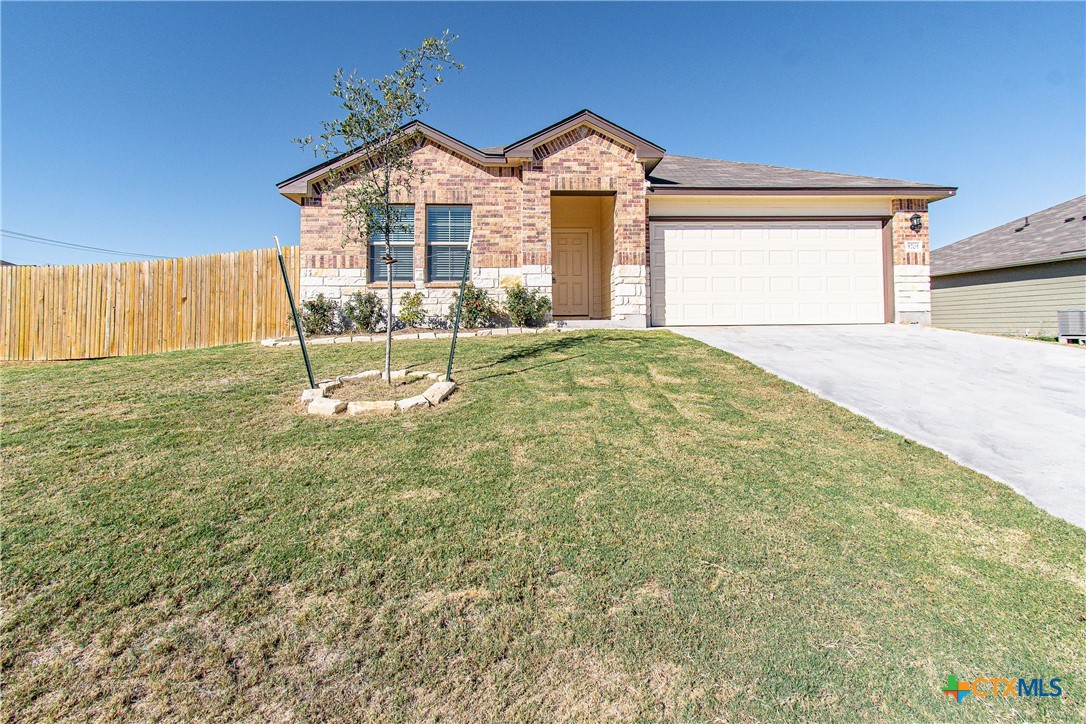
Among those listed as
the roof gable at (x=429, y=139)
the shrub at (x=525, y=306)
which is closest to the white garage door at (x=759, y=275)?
the shrub at (x=525, y=306)

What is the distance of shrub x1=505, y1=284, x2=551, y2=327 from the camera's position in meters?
11.1

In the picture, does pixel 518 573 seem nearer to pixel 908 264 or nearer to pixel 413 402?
pixel 413 402

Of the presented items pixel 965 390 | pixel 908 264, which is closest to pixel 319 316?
pixel 965 390

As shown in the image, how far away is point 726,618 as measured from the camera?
92.9 inches

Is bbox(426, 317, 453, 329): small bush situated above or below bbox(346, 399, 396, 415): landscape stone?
above

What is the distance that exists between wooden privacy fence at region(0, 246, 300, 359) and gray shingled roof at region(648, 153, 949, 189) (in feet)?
31.7

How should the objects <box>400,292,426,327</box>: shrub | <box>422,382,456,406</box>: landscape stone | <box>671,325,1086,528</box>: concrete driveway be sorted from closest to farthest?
<box>671,325,1086,528</box>: concrete driveway < <box>422,382,456,406</box>: landscape stone < <box>400,292,426,327</box>: shrub

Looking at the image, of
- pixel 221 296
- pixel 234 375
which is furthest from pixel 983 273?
pixel 221 296

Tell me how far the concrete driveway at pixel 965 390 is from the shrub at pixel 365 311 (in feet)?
21.9

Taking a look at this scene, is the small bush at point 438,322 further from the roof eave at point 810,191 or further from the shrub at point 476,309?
the roof eave at point 810,191

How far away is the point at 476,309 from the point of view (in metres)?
11.1

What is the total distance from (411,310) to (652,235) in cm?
Answer: 598

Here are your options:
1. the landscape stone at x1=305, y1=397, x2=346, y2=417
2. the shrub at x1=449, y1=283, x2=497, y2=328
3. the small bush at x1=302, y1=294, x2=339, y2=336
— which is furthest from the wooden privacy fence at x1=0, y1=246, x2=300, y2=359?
the landscape stone at x1=305, y1=397, x2=346, y2=417

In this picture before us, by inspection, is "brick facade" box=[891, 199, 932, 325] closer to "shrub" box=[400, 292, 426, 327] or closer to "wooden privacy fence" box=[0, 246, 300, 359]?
"shrub" box=[400, 292, 426, 327]
